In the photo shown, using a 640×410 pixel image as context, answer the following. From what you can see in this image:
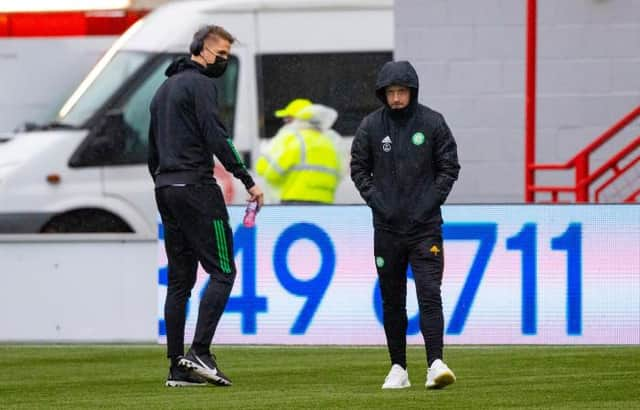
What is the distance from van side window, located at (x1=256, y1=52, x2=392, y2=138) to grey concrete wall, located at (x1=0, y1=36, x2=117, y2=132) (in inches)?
88.3

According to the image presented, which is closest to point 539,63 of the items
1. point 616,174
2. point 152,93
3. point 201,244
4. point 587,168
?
point 587,168

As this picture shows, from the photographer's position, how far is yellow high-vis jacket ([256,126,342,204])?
47.8ft

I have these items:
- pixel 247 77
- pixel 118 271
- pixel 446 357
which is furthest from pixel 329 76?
pixel 446 357

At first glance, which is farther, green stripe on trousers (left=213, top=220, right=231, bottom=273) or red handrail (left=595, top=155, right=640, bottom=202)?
red handrail (left=595, top=155, right=640, bottom=202)

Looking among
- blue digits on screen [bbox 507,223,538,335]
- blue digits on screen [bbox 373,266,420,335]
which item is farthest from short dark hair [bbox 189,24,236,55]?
blue digits on screen [bbox 507,223,538,335]

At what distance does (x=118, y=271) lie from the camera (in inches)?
507

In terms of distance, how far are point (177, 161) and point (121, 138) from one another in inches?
274

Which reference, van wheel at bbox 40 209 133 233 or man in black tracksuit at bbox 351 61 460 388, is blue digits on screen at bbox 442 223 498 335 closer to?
man in black tracksuit at bbox 351 61 460 388

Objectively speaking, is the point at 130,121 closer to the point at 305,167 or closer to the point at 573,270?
the point at 305,167

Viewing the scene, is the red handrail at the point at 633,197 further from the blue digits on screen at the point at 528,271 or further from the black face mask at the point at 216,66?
the black face mask at the point at 216,66

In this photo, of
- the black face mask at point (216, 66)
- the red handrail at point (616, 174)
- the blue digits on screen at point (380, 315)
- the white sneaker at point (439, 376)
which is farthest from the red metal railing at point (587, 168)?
the white sneaker at point (439, 376)

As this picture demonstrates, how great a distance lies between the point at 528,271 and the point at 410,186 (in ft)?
10.5

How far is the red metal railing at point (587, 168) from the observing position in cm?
1428

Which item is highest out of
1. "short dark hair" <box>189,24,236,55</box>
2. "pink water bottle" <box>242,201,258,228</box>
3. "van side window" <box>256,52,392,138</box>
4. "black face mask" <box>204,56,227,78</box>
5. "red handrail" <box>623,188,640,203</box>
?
"short dark hair" <box>189,24,236,55</box>
